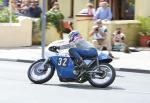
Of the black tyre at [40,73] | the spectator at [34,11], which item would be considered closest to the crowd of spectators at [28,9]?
the spectator at [34,11]

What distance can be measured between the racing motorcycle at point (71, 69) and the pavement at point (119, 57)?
4.56 metres

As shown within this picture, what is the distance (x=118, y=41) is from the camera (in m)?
23.4

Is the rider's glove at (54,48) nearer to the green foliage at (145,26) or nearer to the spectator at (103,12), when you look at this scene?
the spectator at (103,12)

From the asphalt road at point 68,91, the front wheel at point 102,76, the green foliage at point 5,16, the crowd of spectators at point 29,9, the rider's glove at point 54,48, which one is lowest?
the asphalt road at point 68,91

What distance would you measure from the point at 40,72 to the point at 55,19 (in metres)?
→ 12.0

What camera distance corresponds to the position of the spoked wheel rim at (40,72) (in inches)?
554

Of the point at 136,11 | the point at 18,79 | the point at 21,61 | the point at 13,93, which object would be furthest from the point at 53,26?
the point at 13,93

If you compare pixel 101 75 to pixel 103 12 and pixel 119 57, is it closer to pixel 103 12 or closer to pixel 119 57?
pixel 119 57

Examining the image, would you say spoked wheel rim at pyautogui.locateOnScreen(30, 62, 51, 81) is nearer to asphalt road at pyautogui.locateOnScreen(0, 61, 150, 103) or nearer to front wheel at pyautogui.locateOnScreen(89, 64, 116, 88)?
asphalt road at pyautogui.locateOnScreen(0, 61, 150, 103)

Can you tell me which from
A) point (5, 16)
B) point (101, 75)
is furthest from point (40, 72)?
point (5, 16)

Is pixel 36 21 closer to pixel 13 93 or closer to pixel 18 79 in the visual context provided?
pixel 18 79

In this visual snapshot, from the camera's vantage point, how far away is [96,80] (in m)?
13.8

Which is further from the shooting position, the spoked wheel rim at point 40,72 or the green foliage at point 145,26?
the green foliage at point 145,26

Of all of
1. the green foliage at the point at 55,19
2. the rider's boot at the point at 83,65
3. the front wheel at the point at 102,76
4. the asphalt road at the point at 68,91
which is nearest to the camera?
the asphalt road at the point at 68,91
